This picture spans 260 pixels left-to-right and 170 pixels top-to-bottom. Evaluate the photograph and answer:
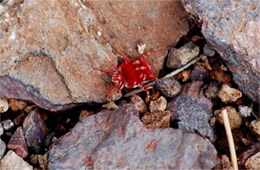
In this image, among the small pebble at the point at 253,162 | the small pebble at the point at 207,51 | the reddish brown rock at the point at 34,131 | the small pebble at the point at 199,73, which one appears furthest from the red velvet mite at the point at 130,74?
the small pebble at the point at 253,162

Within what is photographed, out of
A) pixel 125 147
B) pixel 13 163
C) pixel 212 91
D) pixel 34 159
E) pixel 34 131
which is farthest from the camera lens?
pixel 212 91

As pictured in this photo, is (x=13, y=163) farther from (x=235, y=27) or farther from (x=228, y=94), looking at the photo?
(x=235, y=27)

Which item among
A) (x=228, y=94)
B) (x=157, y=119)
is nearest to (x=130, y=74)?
(x=157, y=119)

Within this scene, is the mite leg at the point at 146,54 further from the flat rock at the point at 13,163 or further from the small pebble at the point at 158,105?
the flat rock at the point at 13,163

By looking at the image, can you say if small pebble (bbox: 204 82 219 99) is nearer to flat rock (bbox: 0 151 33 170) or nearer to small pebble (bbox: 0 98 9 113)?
flat rock (bbox: 0 151 33 170)

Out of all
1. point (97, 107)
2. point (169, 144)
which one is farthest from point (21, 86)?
point (169, 144)

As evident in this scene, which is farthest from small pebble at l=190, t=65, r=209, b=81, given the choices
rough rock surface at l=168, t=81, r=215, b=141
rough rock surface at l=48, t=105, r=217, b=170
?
rough rock surface at l=48, t=105, r=217, b=170
